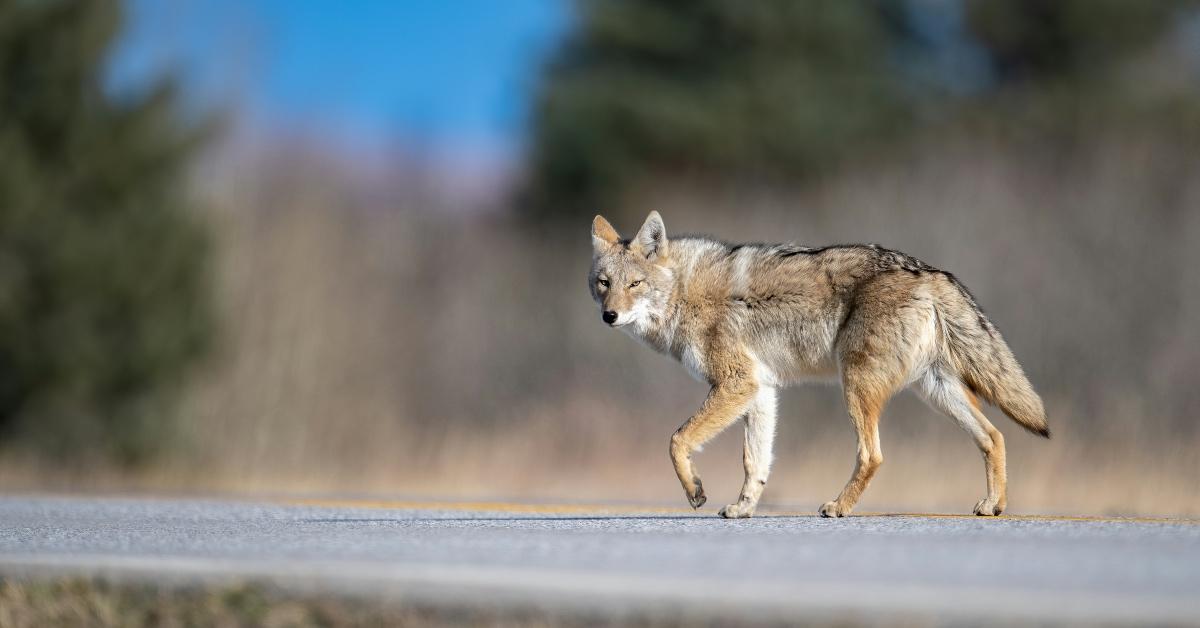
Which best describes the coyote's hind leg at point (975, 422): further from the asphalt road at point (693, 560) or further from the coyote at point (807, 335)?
the asphalt road at point (693, 560)

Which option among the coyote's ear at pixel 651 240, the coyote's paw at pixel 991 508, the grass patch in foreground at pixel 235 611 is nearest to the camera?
the grass patch in foreground at pixel 235 611

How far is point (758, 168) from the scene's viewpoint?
3334 centimetres

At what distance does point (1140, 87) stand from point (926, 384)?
2540 cm

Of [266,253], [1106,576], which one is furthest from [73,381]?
[1106,576]

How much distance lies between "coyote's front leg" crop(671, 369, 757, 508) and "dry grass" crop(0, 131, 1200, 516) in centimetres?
441

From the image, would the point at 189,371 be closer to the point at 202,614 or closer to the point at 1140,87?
the point at 202,614

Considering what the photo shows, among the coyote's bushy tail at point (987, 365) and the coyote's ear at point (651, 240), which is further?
the coyote's ear at point (651, 240)

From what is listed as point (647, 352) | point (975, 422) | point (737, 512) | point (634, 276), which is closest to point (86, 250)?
point (647, 352)

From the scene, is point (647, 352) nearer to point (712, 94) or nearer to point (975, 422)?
point (712, 94)

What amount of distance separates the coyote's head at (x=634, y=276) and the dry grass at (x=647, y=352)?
3.78 m

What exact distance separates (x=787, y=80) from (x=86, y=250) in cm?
1750

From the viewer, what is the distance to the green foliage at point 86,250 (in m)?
22.1

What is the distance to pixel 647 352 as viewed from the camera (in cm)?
2631

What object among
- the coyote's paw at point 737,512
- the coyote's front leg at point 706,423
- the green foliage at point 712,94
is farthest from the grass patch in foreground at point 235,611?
the green foliage at point 712,94
